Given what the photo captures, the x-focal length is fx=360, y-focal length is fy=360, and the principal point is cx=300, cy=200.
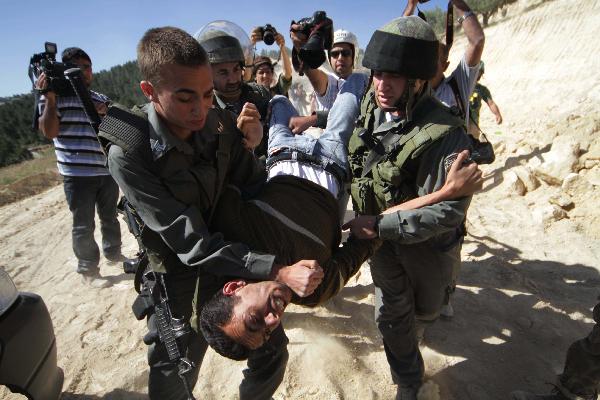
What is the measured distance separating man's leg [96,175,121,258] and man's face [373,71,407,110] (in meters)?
3.44

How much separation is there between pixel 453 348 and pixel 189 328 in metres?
2.19

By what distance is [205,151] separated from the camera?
6.15 ft

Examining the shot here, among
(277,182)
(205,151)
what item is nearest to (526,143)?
(277,182)

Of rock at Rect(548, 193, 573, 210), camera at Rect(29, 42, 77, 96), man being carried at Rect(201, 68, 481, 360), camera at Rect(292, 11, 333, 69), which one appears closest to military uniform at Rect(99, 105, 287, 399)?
man being carried at Rect(201, 68, 481, 360)

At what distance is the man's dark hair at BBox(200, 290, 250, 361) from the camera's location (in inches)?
67.8

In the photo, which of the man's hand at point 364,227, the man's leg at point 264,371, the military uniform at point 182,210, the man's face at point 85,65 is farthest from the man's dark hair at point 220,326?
the man's face at point 85,65

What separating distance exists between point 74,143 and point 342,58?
309 cm

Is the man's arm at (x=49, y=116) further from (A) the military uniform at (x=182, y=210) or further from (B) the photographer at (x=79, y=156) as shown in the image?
(A) the military uniform at (x=182, y=210)

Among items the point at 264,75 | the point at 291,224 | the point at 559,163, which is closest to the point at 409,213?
the point at 291,224

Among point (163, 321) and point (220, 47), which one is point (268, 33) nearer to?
point (220, 47)

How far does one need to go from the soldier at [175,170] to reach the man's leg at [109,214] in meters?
2.90

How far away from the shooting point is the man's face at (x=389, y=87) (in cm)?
207

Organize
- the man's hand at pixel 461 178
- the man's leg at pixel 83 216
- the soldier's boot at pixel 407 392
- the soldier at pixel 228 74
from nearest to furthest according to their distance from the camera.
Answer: the man's hand at pixel 461 178
the soldier's boot at pixel 407 392
the soldier at pixel 228 74
the man's leg at pixel 83 216

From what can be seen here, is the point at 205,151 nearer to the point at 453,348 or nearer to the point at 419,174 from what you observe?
the point at 419,174
